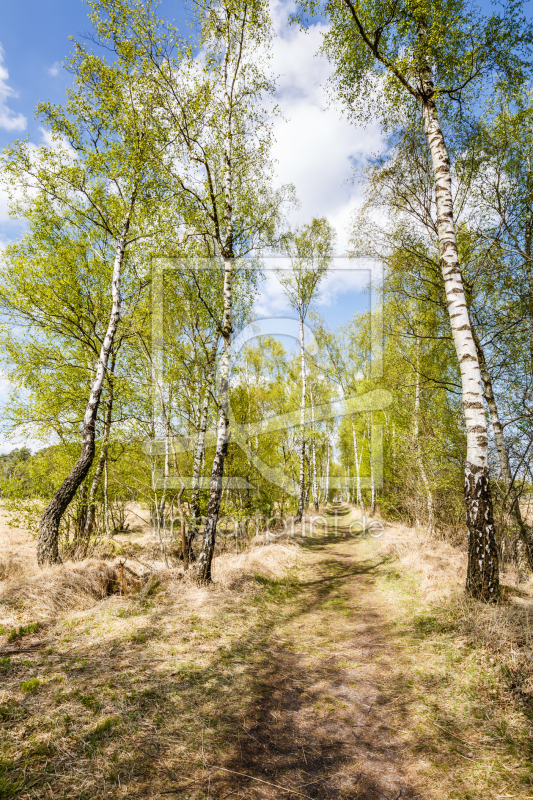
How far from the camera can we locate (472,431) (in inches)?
188

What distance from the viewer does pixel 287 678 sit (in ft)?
12.8

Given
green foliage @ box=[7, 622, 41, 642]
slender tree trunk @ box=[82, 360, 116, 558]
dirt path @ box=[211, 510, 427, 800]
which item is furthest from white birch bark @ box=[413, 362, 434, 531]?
green foliage @ box=[7, 622, 41, 642]

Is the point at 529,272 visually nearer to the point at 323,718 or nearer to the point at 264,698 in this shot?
the point at 323,718

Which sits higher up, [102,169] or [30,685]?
[102,169]

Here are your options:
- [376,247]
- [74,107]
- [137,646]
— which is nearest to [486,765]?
[137,646]

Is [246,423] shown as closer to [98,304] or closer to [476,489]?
[98,304]

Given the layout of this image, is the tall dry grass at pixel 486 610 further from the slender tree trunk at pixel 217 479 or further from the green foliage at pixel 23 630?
the green foliage at pixel 23 630

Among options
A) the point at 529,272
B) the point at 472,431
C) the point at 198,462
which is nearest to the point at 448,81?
the point at 529,272

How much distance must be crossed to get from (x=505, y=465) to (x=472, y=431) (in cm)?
288

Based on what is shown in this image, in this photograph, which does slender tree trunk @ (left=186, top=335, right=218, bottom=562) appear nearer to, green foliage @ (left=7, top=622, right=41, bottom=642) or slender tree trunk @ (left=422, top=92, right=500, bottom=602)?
green foliage @ (left=7, top=622, right=41, bottom=642)

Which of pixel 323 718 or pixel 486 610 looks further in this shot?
pixel 486 610

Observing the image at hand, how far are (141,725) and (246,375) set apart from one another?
555 inches

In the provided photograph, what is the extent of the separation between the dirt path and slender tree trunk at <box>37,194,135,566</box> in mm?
4645

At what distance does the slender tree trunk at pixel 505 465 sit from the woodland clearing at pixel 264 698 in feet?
2.96
